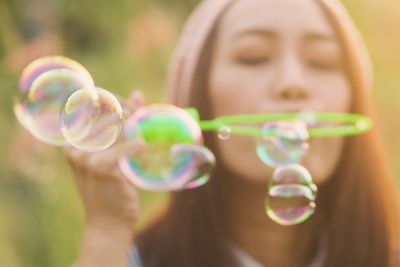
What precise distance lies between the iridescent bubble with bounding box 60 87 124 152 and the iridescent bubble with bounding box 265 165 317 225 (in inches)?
9.8

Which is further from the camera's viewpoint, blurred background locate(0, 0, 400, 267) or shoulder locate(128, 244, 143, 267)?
blurred background locate(0, 0, 400, 267)

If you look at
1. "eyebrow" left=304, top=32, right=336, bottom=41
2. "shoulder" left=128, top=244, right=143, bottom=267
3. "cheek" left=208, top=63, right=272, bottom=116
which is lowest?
"shoulder" left=128, top=244, right=143, bottom=267

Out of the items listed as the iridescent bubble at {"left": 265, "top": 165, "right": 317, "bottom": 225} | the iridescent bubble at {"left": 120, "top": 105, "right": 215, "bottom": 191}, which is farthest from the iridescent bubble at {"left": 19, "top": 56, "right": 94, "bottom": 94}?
the iridescent bubble at {"left": 265, "top": 165, "right": 317, "bottom": 225}

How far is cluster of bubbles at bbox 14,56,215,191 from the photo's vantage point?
1.15 m

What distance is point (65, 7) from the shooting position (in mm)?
2293

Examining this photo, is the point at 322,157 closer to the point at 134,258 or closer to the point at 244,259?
the point at 244,259

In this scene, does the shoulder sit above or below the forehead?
below

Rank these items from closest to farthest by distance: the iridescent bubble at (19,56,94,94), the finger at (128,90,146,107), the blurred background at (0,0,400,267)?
the finger at (128,90,146,107) < the iridescent bubble at (19,56,94,94) < the blurred background at (0,0,400,267)

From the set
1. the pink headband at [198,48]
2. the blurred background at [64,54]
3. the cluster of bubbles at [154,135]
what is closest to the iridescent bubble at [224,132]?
the cluster of bubbles at [154,135]

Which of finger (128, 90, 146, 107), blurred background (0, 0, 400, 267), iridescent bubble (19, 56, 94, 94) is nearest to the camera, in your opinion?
finger (128, 90, 146, 107)

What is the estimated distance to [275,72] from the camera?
118cm

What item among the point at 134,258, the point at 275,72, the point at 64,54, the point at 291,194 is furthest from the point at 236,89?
the point at 64,54

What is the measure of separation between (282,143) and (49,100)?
14.3 inches

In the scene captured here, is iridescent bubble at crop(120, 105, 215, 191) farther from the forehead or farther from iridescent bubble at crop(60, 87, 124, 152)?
the forehead
